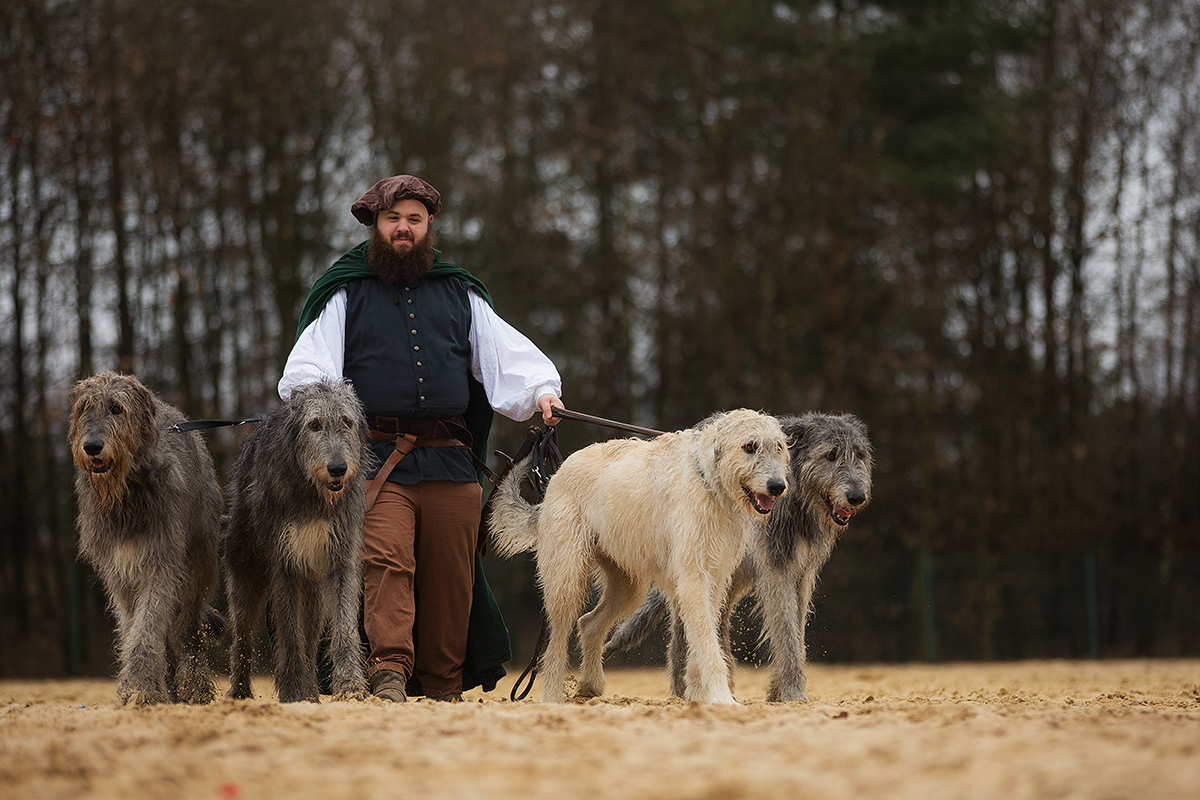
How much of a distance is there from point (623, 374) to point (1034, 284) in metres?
6.75

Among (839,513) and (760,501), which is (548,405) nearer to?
(760,501)

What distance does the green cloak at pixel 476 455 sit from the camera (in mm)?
6332

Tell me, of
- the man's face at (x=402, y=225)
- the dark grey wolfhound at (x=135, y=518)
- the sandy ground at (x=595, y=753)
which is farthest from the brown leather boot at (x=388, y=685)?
the man's face at (x=402, y=225)

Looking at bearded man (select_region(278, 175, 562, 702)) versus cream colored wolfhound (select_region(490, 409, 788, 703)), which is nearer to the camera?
cream colored wolfhound (select_region(490, 409, 788, 703))

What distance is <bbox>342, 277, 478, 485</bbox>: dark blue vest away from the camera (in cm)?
607

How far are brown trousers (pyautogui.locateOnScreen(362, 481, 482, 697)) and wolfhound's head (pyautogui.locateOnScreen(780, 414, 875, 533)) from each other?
1857 millimetres

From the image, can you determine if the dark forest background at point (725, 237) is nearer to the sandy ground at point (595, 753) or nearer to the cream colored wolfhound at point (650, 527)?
the cream colored wolfhound at point (650, 527)

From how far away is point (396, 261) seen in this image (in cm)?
630

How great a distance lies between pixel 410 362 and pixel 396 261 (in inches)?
24.0

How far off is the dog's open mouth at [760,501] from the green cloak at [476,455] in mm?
1824

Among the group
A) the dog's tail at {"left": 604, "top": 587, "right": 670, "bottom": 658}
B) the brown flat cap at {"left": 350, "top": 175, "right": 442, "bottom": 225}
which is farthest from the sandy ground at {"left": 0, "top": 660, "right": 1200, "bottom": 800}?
the brown flat cap at {"left": 350, "top": 175, "right": 442, "bottom": 225}

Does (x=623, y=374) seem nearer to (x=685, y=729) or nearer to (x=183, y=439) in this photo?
(x=183, y=439)

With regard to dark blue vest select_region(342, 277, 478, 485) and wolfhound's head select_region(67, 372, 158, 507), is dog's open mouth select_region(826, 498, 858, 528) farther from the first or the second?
wolfhound's head select_region(67, 372, 158, 507)

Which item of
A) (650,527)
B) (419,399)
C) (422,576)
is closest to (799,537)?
(650,527)
